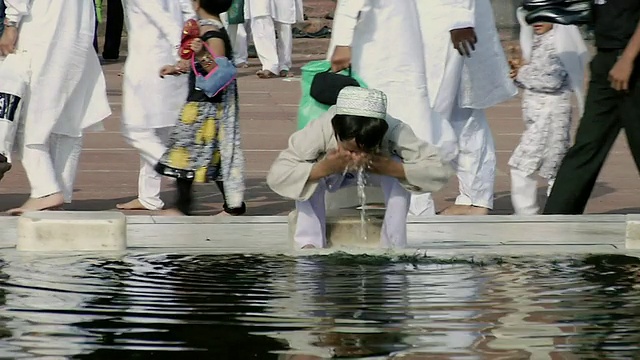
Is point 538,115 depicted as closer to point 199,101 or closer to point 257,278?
point 199,101

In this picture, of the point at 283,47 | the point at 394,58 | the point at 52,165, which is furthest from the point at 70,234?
the point at 283,47

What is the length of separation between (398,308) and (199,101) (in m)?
3.10

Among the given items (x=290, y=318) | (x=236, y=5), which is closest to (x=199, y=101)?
(x=290, y=318)

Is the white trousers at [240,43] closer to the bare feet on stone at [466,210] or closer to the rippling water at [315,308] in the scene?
the bare feet on stone at [466,210]

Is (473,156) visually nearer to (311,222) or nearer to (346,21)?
(346,21)

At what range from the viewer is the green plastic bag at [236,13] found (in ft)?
57.7

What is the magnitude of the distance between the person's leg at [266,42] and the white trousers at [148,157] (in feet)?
29.3

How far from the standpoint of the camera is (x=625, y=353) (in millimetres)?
5168

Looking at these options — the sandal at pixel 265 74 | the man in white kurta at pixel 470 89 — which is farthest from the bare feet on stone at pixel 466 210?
the sandal at pixel 265 74

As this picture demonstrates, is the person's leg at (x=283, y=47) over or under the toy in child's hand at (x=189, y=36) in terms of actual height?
under

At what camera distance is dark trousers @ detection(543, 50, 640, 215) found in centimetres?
835

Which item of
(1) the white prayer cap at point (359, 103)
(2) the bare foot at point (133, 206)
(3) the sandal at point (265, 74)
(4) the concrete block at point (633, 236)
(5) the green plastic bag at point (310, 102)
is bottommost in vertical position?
(3) the sandal at point (265, 74)

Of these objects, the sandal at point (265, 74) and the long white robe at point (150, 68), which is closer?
the long white robe at point (150, 68)

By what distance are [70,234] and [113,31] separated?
1363 cm
